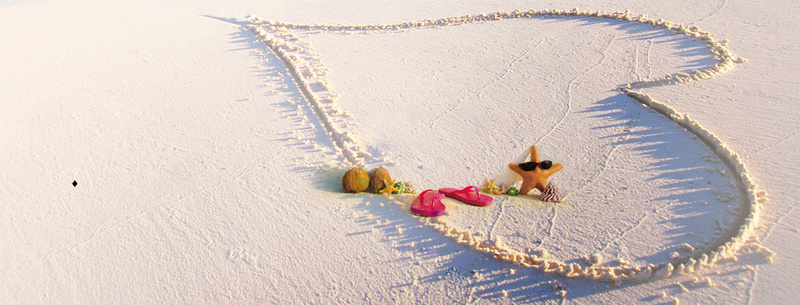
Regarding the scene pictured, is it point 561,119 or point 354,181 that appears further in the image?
point 561,119

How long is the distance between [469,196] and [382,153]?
3.14 feet

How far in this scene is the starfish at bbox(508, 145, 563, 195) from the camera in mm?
4230

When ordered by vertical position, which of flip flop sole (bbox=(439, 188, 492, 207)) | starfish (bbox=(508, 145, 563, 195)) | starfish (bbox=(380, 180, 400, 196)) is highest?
starfish (bbox=(508, 145, 563, 195))

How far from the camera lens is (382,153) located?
191 inches

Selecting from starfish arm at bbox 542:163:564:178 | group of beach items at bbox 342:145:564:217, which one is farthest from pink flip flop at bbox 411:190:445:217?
starfish arm at bbox 542:163:564:178

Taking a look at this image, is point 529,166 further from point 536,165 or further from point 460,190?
point 460,190

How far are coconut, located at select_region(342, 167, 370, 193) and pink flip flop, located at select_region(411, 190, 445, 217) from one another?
16.5 inches

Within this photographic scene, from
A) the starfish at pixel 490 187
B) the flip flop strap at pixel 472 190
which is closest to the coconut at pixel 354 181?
the flip flop strap at pixel 472 190

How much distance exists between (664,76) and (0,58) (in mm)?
7070

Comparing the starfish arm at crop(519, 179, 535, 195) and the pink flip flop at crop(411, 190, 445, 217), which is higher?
the starfish arm at crop(519, 179, 535, 195)

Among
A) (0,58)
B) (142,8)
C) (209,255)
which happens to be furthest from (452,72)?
(0,58)

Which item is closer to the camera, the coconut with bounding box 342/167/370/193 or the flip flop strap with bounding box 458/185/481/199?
the flip flop strap with bounding box 458/185/481/199

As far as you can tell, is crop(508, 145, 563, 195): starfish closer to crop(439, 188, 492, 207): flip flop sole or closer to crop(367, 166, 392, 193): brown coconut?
crop(439, 188, 492, 207): flip flop sole

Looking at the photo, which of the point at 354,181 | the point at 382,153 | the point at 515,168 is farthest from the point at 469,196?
the point at 382,153
